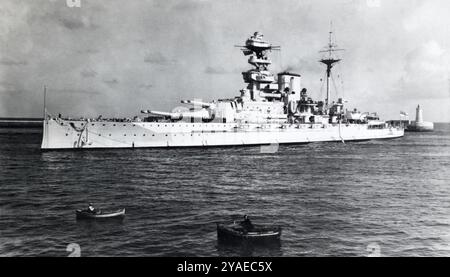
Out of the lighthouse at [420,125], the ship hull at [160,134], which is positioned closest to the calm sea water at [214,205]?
the ship hull at [160,134]

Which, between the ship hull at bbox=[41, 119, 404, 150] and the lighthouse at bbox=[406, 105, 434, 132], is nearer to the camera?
the ship hull at bbox=[41, 119, 404, 150]

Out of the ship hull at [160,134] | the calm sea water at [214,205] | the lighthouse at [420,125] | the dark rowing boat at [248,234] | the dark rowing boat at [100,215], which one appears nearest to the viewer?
the dark rowing boat at [248,234]

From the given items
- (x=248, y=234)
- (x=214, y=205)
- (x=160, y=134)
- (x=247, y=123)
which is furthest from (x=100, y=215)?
(x=247, y=123)

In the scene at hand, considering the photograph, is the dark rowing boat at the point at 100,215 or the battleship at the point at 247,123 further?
the battleship at the point at 247,123

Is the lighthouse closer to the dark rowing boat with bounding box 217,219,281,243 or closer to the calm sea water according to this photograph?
the calm sea water

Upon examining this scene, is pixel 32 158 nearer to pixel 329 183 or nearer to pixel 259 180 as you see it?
pixel 259 180

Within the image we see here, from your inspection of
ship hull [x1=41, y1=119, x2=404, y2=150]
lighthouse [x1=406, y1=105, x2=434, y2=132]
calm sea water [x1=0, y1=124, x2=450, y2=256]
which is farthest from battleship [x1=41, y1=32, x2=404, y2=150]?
lighthouse [x1=406, y1=105, x2=434, y2=132]

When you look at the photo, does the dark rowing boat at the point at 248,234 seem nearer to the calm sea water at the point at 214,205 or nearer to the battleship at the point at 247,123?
the calm sea water at the point at 214,205
